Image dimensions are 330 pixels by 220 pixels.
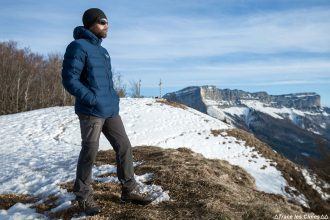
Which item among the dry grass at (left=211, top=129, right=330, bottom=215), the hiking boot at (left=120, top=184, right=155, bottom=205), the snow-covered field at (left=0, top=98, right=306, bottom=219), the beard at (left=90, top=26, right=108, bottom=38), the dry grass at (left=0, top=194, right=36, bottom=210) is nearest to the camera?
the beard at (left=90, top=26, right=108, bottom=38)

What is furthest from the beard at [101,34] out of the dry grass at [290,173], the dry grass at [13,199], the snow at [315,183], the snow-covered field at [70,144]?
the snow at [315,183]

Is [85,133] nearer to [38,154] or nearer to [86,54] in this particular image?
[86,54]

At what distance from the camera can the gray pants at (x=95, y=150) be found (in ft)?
21.8

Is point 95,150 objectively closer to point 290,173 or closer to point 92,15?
point 92,15

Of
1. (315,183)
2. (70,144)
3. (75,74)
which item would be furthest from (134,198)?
(315,183)

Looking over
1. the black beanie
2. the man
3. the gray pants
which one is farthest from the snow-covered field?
the black beanie

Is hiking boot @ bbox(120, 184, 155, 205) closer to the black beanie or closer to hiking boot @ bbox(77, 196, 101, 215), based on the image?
hiking boot @ bbox(77, 196, 101, 215)

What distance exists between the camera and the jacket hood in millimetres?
6621

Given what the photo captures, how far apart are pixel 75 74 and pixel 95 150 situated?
1.27m

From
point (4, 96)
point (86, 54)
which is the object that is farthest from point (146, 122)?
point (4, 96)

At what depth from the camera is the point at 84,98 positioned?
20.9 feet

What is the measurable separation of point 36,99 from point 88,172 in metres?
→ 51.2

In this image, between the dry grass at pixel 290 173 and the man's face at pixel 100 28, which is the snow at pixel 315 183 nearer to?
the dry grass at pixel 290 173

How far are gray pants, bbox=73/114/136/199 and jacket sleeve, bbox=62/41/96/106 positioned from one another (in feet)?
1.23
